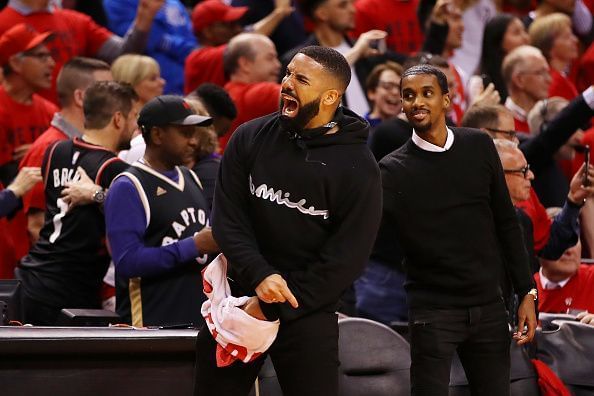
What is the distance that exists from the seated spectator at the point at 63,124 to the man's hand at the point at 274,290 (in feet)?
9.24

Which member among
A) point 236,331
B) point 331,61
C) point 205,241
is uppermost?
point 331,61

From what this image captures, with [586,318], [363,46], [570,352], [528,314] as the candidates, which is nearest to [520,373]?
[570,352]

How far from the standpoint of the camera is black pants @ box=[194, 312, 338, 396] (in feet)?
13.3

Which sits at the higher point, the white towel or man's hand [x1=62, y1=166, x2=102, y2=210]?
the white towel

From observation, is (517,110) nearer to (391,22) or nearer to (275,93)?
(391,22)

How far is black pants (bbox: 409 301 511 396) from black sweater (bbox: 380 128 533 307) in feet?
0.18

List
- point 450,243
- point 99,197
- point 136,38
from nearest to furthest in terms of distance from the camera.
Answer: point 450,243
point 99,197
point 136,38

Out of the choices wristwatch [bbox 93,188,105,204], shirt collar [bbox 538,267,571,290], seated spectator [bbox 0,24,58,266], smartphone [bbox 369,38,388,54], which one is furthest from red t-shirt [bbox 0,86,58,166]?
shirt collar [bbox 538,267,571,290]

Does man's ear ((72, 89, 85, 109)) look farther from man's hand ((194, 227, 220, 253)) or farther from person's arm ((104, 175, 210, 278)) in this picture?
man's hand ((194, 227, 220, 253))

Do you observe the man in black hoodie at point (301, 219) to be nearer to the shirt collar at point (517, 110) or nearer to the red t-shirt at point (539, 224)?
the red t-shirt at point (539, 224)

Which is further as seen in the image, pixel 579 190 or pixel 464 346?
pixel 579 190

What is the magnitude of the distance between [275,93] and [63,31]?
171cm

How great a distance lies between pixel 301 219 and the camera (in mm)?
4090

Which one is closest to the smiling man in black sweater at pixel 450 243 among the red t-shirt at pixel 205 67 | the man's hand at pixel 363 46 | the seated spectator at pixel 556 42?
the man's hand at pixel 363 46
